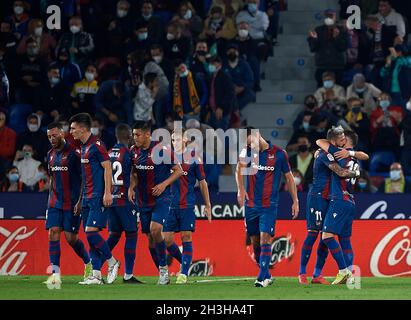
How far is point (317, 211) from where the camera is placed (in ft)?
59.8

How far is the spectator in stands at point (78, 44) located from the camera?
1032 inches

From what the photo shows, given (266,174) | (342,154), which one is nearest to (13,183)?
(266,174)

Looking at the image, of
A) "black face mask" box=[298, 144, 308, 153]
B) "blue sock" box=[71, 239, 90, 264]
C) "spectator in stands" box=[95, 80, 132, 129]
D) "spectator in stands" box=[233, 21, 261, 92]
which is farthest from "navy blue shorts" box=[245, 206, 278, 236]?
"spectator in stands" box=[233, 21, 261, 92]

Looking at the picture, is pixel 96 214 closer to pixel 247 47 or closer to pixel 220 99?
pixel 220 99

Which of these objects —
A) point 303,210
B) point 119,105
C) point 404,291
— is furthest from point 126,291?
point 119,105

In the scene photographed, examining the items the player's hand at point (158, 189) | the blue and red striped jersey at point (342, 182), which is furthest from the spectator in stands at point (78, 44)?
the blue and red striped jersey at point (342, 182)

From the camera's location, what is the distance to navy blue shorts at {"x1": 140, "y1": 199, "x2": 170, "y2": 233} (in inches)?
706

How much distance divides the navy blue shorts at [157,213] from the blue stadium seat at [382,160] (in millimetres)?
7428

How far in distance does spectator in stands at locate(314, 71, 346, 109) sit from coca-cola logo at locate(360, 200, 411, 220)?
3290mm

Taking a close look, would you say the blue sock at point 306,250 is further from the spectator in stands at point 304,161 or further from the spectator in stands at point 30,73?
the spectator in stands at point 30,73

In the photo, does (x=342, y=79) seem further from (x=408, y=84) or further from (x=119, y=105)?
(x=119, y=105)

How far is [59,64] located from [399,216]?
308 inches

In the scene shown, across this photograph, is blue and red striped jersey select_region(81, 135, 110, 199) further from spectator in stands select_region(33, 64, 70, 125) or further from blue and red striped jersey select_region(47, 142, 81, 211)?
spectator in stands select_region(33, 64, 70, 125)

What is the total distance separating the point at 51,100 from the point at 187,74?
9.13ft
